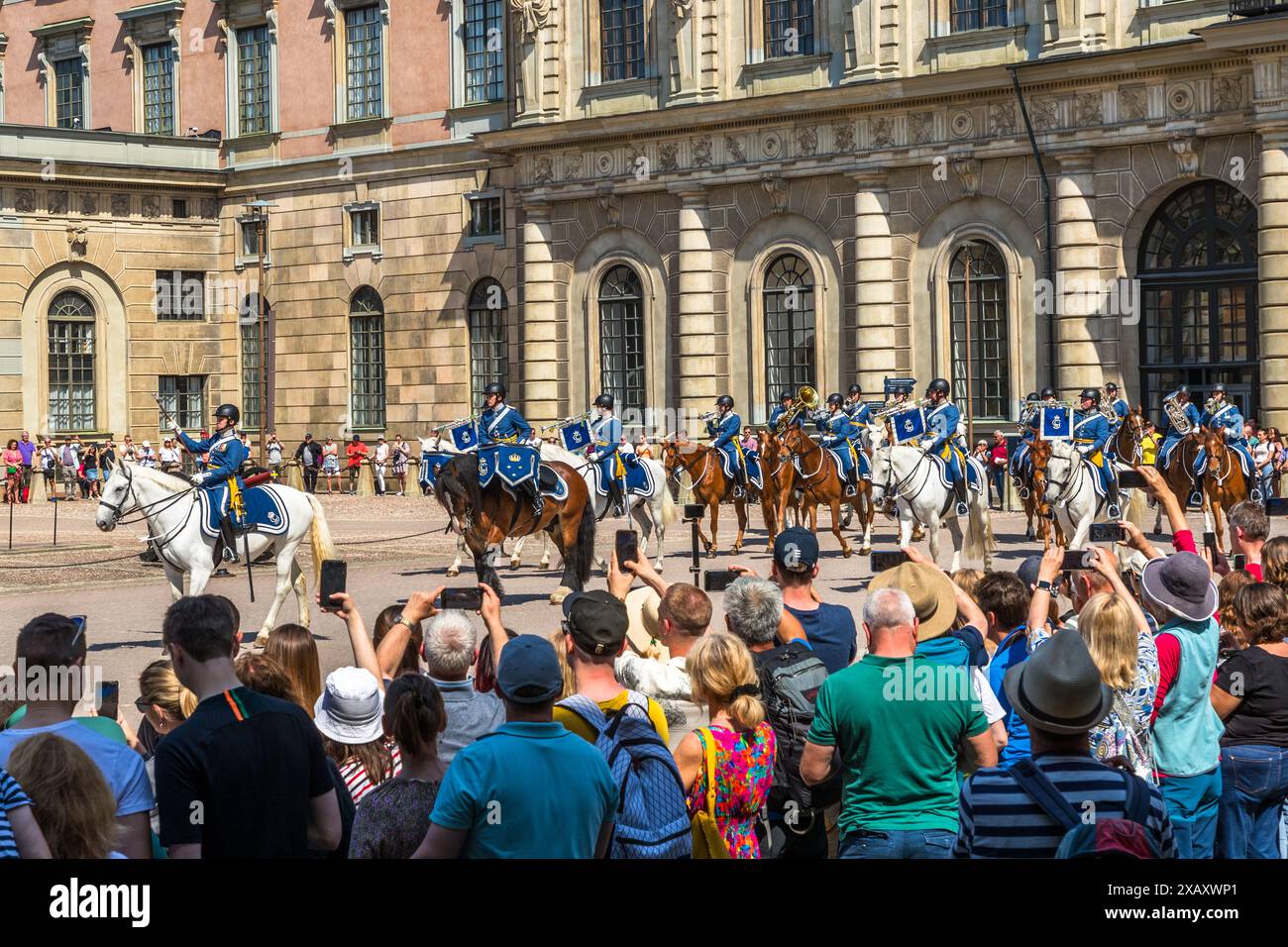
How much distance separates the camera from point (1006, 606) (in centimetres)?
912

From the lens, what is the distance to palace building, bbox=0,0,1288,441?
36.6 m

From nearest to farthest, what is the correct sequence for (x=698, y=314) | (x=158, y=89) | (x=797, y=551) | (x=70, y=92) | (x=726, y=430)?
(x=797, y=551) → (x=726, y=430) → (x=698, y=314) → (x=158, y=89) → (x=70, y=92)

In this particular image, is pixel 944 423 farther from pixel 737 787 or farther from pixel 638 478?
pixel 737 787

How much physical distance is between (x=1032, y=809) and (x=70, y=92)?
184 feet

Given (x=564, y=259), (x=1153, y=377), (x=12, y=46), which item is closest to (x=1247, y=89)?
(x=1153, y=377)

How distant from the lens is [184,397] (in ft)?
176

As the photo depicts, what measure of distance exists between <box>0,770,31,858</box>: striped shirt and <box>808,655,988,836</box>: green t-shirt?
307 cm

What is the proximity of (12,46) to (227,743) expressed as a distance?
5723 cm

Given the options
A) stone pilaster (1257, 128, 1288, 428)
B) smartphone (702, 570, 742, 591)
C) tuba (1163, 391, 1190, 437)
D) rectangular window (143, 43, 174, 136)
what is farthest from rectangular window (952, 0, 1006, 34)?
smartphone (702, 570, 742, 591)

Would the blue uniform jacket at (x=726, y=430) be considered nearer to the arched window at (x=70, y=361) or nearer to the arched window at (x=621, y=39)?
the arched window at (x=621, y=39)

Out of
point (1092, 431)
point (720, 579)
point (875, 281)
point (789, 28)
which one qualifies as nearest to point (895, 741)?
point (720, 579)

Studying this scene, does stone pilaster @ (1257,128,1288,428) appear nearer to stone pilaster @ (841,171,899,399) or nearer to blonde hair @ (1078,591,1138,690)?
stone pilaster @ (841,171,899,399)
